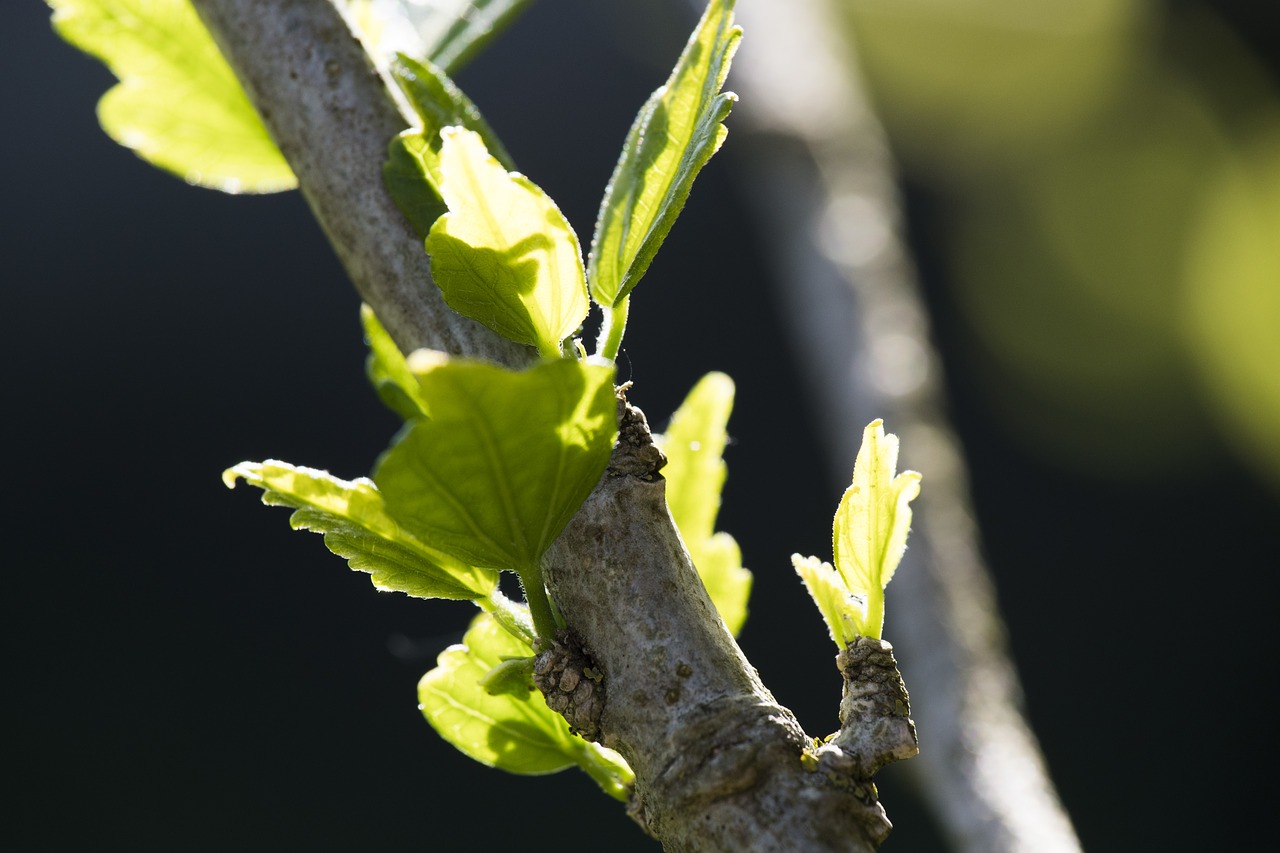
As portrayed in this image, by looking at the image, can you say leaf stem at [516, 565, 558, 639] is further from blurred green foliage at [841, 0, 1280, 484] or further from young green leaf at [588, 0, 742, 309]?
blurred green foliage at [841, 0, 1280, 484]

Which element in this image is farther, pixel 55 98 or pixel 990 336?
pixel 990 336

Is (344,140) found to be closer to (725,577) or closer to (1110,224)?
(725,577)

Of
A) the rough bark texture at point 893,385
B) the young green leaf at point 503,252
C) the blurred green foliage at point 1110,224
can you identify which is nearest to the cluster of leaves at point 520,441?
the young green leaf at point 503,252

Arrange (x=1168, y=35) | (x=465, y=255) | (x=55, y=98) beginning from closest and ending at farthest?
(x=465, y=255)
(x=55, y=98)
(x=1168, y=35)

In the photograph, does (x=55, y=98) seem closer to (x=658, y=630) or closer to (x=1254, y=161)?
(x=658, y=630)

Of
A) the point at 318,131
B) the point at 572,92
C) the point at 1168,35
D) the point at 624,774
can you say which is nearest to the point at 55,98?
the point at 572,92

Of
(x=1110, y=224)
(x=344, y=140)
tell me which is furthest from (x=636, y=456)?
(x=1110, y=224)
